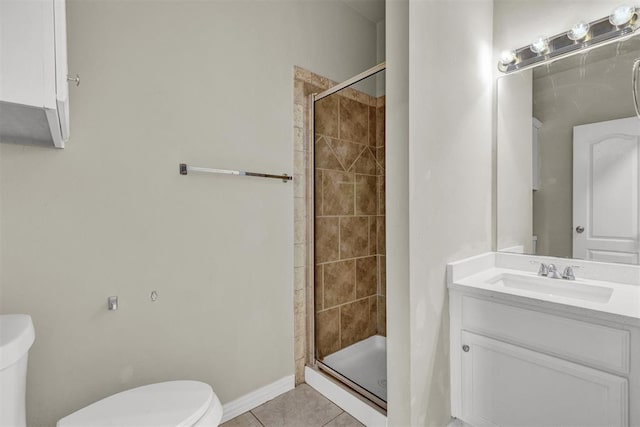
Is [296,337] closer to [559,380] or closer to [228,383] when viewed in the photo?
[228,383]

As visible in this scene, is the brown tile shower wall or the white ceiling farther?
the white ceiling

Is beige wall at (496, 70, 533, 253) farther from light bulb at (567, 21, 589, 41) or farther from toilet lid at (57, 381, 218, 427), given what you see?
toilet lid at (57, 381, 218, 427)

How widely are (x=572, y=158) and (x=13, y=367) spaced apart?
7.59ft

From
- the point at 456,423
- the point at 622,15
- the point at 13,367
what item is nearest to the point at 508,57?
the point at 622,15

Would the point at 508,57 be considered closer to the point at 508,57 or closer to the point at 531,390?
the point at 508,57

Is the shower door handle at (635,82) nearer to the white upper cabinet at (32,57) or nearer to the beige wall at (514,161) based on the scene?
the beige wall at (514,161)

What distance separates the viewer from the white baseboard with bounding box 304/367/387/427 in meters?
1.56

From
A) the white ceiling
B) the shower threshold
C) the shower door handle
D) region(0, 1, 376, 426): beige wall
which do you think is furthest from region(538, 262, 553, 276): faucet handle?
the white ceiling

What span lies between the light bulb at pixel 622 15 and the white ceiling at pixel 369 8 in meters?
1.34

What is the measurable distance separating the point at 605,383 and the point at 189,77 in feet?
6.77

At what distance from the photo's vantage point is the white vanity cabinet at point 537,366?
3.57 ft

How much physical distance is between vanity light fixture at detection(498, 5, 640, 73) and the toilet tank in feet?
7.73

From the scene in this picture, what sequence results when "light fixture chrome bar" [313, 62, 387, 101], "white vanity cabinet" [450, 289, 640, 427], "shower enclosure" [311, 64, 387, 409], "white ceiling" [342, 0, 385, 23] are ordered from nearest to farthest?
"white vanity cabinet" [450, 289, 640, 427] → "light fixture chrome bar" [313, 62, 387, 101] → "shower enclosure" [311, 64, 387, 409] → "white ceiling" [342, 0, 385, 23]

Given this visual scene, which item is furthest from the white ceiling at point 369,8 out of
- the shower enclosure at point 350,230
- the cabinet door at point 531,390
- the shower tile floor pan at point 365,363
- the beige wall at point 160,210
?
the shower tile floor pan at point 365,363
